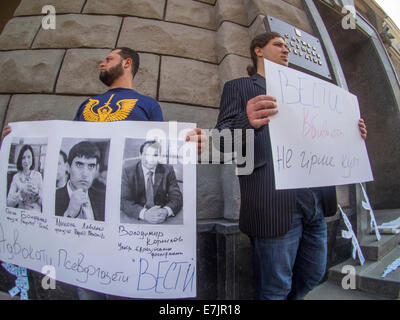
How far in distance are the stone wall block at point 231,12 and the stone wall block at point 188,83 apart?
1.53 ft

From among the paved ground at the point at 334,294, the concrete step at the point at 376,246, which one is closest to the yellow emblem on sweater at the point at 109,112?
the paved ground at the point at 334,294

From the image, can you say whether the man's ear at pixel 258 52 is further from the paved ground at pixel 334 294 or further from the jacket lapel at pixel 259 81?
the paved ground at pixel 334 294

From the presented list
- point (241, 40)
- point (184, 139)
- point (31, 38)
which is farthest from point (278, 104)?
point (31, 38)

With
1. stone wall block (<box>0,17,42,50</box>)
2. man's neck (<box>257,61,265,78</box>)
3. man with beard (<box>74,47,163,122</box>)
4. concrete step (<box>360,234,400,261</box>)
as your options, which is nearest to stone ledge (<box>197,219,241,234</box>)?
man with beard (<box>74,47,163,122</box>)

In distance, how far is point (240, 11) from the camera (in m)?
1.54

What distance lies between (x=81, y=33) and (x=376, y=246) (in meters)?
2.81

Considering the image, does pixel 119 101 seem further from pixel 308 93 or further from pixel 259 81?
pixel 308 93

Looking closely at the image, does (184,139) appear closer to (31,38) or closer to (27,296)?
(27,296)

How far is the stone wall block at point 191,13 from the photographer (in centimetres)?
152

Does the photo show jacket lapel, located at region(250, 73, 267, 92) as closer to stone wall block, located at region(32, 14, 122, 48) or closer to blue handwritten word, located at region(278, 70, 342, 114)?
blue handwritten word, located at region(278, 70, 342, 114)

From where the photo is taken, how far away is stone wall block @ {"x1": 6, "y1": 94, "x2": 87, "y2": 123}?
1292 millimetres

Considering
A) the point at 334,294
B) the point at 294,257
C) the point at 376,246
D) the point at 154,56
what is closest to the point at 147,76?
the point at 154,56

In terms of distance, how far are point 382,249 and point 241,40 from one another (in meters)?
1.98

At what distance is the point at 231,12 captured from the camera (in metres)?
1.52
